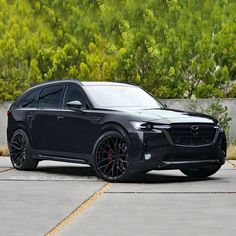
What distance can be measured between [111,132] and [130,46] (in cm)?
1161

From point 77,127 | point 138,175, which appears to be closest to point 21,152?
point 77,127

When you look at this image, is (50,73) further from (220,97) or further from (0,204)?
(0,204)

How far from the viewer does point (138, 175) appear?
1428 cm

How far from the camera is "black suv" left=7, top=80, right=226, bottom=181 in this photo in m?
12.6

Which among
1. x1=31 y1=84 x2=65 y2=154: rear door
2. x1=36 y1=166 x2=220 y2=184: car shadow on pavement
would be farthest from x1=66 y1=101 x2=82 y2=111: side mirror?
x1=36 y1=166 x2=220 y2=184: car shadow on pavement

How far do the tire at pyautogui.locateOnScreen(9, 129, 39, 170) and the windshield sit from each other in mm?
1846

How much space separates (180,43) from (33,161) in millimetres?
10192

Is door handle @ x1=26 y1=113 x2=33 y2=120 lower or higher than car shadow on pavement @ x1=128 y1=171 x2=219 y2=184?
higher

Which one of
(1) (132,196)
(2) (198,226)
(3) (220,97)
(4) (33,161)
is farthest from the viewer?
(3) (220,97)

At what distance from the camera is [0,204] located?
10102 millimetres

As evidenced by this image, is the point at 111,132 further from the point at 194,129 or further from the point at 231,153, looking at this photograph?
the point at 231,153

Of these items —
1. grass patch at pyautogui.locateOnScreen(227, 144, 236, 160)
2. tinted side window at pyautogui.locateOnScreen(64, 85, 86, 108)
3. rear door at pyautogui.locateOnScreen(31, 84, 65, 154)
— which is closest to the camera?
tinted side window at pyautogui.locateOnScreen(64, 85, 86, 108)

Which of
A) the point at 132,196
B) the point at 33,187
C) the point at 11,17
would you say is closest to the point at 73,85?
the point at 33,187

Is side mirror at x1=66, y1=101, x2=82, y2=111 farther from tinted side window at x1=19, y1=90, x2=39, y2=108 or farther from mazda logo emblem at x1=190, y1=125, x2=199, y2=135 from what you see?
mazda logo emblem at x1=190, y1=125, x2=199, y2=135
